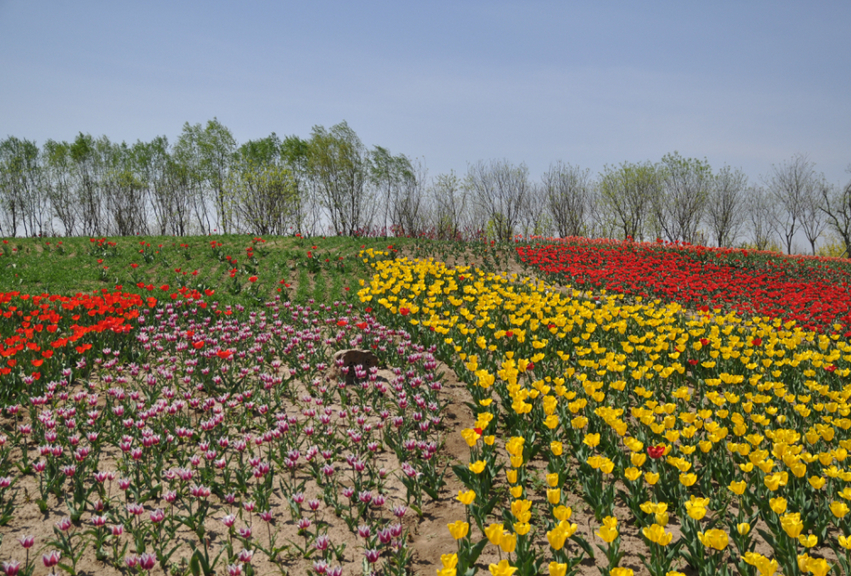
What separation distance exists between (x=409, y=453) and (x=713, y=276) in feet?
52.4

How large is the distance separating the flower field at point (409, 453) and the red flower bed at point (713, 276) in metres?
4.71

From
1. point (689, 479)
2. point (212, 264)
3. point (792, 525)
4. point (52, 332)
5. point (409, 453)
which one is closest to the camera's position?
point (792, 525)

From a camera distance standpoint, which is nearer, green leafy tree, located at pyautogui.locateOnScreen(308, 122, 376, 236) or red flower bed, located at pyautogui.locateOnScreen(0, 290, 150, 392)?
red flower bed, located at pyautogui.locateOnScreen(0, 290, 150, 392)

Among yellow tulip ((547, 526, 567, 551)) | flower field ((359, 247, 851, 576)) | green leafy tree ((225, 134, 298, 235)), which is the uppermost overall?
green leafy tree ((225, 134, 298, 235))

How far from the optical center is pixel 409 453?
513cm

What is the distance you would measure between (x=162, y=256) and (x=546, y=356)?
1346cm

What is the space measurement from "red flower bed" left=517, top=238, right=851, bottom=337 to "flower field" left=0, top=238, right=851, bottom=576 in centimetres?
471

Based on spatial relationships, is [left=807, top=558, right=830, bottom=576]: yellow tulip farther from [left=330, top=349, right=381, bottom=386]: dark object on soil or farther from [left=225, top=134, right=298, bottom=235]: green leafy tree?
[left=225, top=134, right=298, bottom=235]: green leafy tree

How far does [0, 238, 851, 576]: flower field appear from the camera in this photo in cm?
352

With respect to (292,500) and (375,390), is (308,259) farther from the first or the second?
(292,500)

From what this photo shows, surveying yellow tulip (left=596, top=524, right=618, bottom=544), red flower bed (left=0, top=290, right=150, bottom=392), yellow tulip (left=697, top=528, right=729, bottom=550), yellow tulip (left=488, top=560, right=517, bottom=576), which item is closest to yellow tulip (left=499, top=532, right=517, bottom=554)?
yellow tulip (left=488, top=560, right=517, bottom=576)

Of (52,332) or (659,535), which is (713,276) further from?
(52,332)

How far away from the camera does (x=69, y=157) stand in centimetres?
4584

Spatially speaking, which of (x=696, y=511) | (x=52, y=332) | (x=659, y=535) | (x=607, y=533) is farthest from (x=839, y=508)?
(x=52, y=332)
